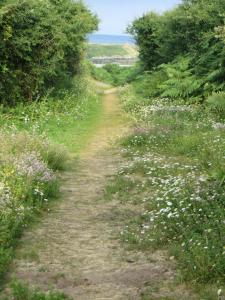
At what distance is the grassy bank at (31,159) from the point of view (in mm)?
7332

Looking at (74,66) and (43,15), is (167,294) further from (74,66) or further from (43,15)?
(74,66)

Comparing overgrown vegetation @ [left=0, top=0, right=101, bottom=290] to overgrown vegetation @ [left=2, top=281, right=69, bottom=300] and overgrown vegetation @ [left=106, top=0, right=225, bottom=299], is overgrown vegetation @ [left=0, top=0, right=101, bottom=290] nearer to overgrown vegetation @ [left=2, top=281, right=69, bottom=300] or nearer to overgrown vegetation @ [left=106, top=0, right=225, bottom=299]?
overgrown vegetation @ [left=2, top=281, right=69, bottom=300]

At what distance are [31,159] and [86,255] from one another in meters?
3.47

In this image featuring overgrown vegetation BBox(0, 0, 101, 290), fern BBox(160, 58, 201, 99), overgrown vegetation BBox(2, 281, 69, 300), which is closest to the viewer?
overgrown vegetation BBox(2, 281, 69, 300)

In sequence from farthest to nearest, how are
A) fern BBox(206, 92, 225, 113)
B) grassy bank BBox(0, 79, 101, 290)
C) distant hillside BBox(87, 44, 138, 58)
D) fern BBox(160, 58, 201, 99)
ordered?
distant hillside BBox(87, 44, 138, 58), fern BBox(160, 58, 201, 99), fern BBox(206, 92, 225, 113), grassy bank BBox(0, 79, 101, 290)

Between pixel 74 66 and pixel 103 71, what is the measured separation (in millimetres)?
28562

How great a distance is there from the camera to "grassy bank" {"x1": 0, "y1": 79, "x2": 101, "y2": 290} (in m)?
7.33

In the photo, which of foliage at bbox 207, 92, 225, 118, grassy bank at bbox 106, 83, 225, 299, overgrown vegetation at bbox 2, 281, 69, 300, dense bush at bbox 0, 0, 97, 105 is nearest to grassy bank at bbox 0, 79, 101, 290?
overgrown vegetation at bbox 2, 281, 69, 300

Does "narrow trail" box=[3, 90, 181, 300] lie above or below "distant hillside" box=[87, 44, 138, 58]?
below

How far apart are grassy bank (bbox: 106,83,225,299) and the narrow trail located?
0.28 metres

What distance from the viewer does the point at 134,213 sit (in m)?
8.34

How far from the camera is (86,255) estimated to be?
6.71 metres

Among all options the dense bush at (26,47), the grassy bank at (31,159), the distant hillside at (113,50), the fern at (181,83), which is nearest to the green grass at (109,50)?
the distant hillside at (113,50)

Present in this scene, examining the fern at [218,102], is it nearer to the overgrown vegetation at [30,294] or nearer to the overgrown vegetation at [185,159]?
the overgrown vegetation at [185,159]
